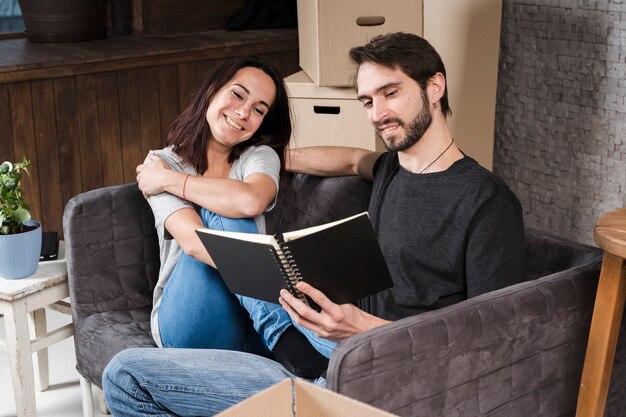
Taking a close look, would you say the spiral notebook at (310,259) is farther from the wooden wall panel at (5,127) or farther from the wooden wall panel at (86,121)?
the wooden wall panel at (5,127)

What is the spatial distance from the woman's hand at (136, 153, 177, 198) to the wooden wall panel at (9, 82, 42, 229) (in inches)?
60.7

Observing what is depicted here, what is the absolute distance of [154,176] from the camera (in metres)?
2.26

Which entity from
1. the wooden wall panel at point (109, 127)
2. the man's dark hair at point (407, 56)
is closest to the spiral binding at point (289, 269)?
the man's dark hair at point (407, 56)

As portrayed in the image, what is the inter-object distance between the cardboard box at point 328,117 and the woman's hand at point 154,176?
83 cm

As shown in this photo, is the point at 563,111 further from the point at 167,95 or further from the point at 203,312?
the point at 167,95

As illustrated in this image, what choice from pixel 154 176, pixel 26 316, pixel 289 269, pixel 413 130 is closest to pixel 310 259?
pixel 289 269

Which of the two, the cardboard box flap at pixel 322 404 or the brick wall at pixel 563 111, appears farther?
the brick wall at pixel 563 111

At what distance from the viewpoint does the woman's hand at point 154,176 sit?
2.25m

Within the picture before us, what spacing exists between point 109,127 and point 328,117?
47.4 inches

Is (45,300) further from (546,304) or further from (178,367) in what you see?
(546,304)

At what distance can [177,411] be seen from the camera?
1925 mm

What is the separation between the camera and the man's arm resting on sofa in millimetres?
2332

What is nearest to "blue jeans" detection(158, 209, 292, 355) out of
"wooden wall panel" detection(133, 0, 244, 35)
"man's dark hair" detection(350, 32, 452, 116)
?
"man's dark hair" detection(350, 32, 452, 116)

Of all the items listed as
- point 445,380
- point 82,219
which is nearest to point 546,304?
point 445,380
